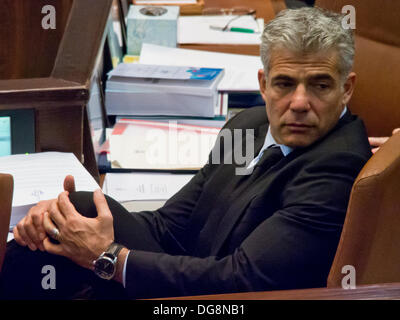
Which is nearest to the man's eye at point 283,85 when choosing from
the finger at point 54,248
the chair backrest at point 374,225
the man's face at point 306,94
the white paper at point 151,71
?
the man's face at point 306,94

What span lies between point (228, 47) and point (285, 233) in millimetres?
1487

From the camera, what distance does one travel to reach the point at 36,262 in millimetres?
1468

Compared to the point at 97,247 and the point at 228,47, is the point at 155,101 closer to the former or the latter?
the point at 228,47

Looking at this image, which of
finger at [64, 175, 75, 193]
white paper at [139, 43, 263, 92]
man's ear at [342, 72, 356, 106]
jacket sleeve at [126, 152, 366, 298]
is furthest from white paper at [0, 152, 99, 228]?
white paper at [139, 43, 263, 92]

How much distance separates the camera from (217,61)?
2.49 m

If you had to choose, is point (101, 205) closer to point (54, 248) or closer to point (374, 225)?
point (54, 248)

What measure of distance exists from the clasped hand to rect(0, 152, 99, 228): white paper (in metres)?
0.05

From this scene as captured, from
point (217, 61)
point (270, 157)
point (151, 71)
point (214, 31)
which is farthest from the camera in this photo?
point (214, 31)

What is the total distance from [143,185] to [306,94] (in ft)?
1.95

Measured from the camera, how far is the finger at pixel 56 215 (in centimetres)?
147

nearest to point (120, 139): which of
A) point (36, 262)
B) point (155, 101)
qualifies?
point (155, 101)

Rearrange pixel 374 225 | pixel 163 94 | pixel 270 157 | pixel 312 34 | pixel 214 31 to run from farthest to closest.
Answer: pixel 214 31 < pixel 163 94 < pixel 270 157 < pixel 312 34 < pixel 374 225

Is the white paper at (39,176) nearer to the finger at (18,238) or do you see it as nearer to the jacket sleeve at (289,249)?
the finger at (18,238)

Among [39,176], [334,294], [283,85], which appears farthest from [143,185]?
[334,294]
